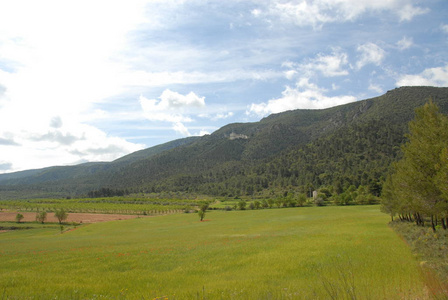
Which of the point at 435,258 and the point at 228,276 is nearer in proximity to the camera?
the point at 228,276

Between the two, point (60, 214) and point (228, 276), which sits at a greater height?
point (228, 276)

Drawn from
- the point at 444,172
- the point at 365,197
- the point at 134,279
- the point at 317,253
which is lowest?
the point at 365,197

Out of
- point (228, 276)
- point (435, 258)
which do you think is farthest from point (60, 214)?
point (435, 258)

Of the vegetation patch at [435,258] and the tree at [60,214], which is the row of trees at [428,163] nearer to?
the vegetation patch at [435,258]

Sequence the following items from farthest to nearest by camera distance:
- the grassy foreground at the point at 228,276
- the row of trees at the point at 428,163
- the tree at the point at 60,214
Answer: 1. the tree at the point at 60,214
2. the row of trees at the point at 428,163
3. the grassy foreground at the point at 228,276

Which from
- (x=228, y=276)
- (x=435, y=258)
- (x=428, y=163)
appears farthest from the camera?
(x=428, y=163)

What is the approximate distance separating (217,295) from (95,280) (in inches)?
268

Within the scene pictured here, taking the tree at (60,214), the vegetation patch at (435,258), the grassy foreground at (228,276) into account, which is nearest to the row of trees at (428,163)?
the vegetation patch at (435,258)

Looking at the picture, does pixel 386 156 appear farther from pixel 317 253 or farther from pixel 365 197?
pixel 317 253

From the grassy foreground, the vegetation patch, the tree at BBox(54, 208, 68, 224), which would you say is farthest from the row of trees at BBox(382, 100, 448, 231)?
the tree at BBox(54, 208, 68, 224)

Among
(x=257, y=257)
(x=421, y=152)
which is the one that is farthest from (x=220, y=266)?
(x=421, y=152)

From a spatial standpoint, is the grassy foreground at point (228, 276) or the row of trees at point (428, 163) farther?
the row of trees at point (428, 163)

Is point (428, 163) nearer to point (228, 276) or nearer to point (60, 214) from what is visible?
point (228, 276)

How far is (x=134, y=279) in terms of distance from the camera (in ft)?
41.6
